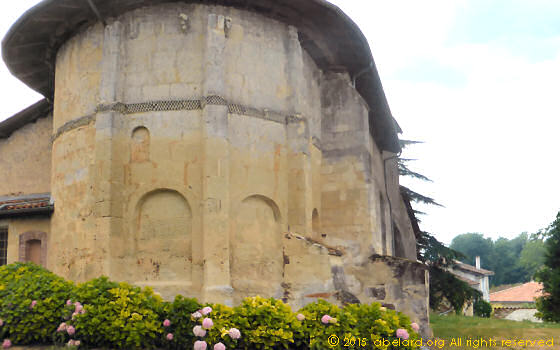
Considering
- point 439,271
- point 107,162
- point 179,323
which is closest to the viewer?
point 179,323

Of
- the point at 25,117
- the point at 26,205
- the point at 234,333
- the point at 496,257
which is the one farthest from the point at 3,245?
the point at 496,257

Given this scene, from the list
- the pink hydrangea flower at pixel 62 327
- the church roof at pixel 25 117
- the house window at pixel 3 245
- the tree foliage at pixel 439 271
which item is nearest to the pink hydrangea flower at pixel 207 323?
the pink hydrangea flower at pixel 62 327

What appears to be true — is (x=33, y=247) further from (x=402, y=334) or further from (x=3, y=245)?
(x=402, y=334)

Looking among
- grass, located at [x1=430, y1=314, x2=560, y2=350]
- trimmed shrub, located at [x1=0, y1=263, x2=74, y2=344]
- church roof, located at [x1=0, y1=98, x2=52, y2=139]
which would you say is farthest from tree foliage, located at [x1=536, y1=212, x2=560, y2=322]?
trimmed shrub, located at [x1=0, y1=263, x2=74, y2=344]

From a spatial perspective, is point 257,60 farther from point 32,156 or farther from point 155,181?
point 32,156

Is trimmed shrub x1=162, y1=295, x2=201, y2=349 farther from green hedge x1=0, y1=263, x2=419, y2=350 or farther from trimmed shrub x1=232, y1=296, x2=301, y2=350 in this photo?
trimmed shrub x1=232, y1=296, x2=301, y2=350

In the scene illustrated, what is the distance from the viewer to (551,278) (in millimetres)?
23984

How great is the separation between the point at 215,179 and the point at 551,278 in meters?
18.7

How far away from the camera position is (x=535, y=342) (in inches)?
519

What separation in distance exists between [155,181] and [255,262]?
8.80ft

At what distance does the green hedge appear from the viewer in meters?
7.75

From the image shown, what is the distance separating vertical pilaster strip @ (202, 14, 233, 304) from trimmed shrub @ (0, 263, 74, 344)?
282 centimetres

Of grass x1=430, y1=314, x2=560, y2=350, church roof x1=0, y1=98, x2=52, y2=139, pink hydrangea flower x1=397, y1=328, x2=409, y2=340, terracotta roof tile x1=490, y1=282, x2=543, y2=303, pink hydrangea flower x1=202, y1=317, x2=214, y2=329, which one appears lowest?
terracotta roof tile x1=490, y1=282, x2=543, y2=303

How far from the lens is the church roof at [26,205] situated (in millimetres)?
13352
